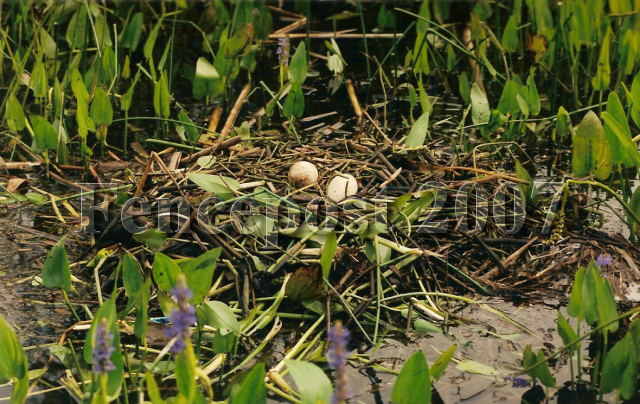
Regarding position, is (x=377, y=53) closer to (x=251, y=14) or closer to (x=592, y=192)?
(x=251, y=14)

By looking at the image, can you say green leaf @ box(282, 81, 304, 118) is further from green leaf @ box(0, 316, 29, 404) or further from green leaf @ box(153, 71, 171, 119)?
green leaf @ box(0, 316, 29, 404)

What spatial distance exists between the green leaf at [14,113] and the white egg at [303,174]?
0.83m

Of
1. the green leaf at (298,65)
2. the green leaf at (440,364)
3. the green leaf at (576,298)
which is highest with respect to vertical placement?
the green leaf at (298,65)

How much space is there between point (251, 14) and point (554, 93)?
110 centimetres

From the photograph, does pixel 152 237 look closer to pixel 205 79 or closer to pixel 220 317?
pixel 220 317

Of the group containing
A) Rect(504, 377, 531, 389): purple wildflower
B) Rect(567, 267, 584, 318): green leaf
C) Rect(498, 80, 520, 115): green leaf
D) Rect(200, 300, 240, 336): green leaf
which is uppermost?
Rect(498, 80, 520, 115): green leaf

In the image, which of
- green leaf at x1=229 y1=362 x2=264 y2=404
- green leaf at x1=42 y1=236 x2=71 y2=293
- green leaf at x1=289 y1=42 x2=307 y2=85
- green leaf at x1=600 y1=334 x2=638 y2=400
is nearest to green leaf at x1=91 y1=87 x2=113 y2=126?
green leaf at x1=289 y1=42 x2=307 y2=85

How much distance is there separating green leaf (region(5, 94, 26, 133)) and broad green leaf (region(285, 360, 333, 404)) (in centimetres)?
141

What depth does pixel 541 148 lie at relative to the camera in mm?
2264

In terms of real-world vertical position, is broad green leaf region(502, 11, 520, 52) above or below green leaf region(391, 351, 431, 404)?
above

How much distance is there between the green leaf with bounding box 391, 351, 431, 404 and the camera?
41.8 inches

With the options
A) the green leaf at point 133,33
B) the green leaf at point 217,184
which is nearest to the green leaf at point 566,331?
the green leaf at point 217,184

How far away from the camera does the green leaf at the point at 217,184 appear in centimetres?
159

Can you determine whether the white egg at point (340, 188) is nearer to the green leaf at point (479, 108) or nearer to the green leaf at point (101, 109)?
the green leaf at point (479, 108)
